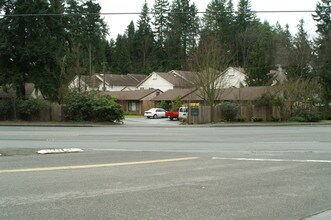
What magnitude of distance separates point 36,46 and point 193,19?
59.0 meters

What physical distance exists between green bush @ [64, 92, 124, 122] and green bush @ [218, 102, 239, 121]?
1038 centimetres

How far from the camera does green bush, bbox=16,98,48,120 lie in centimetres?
4372

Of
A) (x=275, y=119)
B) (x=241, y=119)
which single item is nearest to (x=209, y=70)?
(x=241, y=119)

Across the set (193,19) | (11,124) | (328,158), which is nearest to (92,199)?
(328,158)

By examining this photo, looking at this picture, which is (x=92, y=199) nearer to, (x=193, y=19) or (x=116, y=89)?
(x=116, y=89)

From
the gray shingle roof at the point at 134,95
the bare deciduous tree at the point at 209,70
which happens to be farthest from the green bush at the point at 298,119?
the gray shingle roof at the point at 134,95

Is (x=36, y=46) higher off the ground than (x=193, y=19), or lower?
lower

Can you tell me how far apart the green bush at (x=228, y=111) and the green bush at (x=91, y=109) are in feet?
34.0

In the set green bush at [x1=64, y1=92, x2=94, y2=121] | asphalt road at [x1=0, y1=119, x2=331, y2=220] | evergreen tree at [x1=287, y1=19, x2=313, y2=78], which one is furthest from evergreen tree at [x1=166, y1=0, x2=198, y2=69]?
asphalt road at [x1=0, y1=119, x2=331, y2=220]

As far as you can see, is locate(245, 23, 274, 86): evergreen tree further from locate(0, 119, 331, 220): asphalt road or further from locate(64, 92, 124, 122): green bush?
locate(0, 119, 331, 220): asphalt road

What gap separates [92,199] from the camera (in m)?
7.80

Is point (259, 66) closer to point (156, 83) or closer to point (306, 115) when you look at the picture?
point (306, 115)

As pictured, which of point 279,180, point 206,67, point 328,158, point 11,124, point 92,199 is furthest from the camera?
point 206,67

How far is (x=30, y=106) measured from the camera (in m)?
43.8
